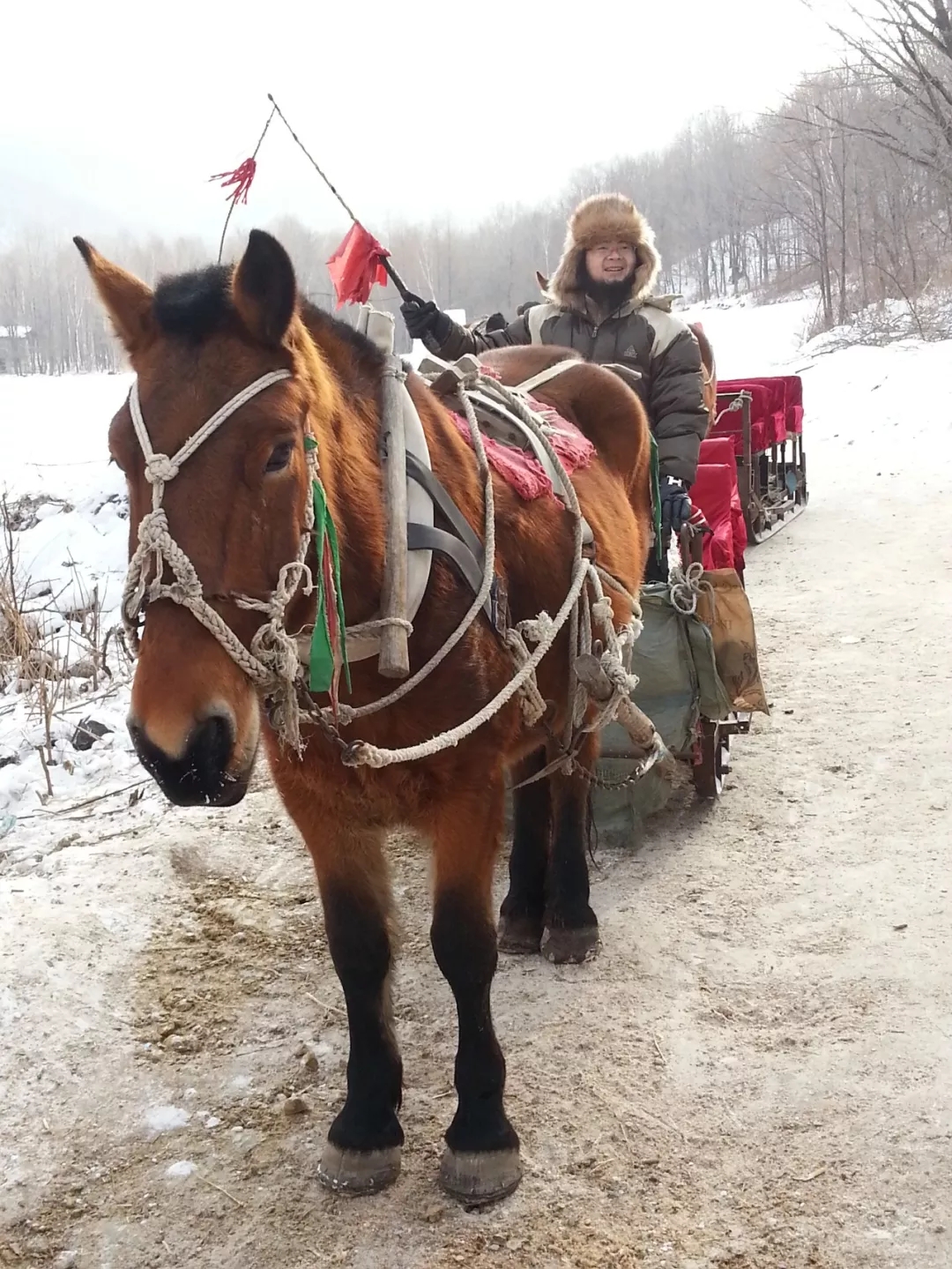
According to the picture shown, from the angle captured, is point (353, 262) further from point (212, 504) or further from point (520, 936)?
point (520, 936)

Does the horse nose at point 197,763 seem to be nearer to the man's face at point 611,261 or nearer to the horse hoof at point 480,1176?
the horse hoof at point 480,1176

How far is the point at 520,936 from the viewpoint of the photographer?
318 centimetres

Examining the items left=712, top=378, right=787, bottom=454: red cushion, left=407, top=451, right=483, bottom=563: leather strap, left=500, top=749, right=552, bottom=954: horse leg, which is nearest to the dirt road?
left=500, top=749, right=552, bottom=954: horse leg

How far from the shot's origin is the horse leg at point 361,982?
218 centimetres

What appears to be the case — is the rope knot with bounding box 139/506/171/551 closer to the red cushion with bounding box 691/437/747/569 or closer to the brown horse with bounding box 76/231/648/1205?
the brown horse with bounding box 76/231/648/1205

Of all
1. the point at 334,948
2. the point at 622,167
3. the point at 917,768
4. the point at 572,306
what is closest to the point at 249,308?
the point at 334,948

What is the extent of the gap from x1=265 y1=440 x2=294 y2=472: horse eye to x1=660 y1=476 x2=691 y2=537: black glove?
2570 millimetres

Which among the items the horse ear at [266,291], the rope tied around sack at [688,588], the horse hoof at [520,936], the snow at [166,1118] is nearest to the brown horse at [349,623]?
the horse ear at [266,291]

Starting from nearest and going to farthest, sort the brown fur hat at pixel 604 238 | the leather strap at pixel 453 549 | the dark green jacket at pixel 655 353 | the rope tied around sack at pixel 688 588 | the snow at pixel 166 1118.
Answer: the leather strap at pixel 453 549 < the snow at pixel 166 1118 < the rope tied around sack at pixel 688 588 < the dark green jacket at pixel 655 353 < the brown fur hat at pixel 604 238

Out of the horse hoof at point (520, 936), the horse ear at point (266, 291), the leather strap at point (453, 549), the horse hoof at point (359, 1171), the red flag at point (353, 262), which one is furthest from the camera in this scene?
the horse hoof at point (520, 936)

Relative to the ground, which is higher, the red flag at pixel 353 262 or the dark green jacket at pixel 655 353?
the red flag at pixel 353 262

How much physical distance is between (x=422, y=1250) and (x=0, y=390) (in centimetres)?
1828

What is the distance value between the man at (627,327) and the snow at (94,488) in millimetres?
2011

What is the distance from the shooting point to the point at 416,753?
187 centimetres
